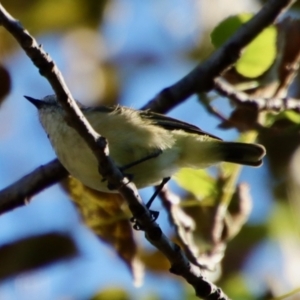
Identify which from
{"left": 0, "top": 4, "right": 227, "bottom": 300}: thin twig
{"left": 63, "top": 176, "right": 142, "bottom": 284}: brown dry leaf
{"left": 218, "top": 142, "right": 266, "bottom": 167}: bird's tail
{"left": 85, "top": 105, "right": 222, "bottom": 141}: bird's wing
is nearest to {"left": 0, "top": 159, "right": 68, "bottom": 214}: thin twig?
{"left": 63, "top": 176, "right": 142, "bottom": 284}: brown dry leaf

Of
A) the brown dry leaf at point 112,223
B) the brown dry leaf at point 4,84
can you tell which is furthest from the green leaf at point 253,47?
the brown dry leaf at point 4,84

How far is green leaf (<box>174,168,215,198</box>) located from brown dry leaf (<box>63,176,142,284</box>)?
13.1 inches

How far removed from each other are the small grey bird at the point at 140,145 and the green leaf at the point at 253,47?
1.34ft

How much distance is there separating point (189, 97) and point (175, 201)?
1.91 ft

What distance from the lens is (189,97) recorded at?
3.72 metres

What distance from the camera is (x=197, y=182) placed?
3.38 m

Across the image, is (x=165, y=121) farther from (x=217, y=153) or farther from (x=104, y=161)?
(x=104, y=161)

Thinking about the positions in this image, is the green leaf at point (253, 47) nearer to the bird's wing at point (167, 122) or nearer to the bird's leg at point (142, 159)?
the bird's wing at point (167, 122)

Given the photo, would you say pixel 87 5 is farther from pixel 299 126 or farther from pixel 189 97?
pixel 299 126

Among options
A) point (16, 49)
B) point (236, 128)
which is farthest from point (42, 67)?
point (16, 49)

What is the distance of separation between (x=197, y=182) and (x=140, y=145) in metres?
0.33

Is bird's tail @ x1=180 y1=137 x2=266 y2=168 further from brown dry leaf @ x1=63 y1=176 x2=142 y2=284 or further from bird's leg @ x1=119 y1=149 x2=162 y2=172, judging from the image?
brown dry leaf @ x1=63 y1=176 x2=142 y2=284

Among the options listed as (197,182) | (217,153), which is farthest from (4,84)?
(217,153)

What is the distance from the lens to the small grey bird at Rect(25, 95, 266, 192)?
3.24m
